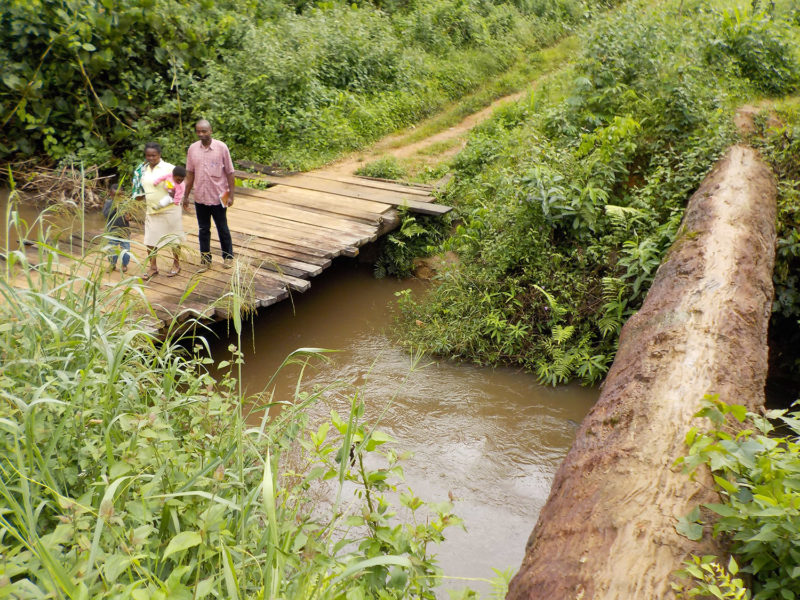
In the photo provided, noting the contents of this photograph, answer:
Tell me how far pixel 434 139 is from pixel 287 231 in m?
4.39

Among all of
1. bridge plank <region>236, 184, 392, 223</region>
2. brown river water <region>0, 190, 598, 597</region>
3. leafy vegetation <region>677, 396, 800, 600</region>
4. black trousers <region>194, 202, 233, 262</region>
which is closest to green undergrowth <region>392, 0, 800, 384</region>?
brown river water <region>0, 190, 598, 597</region>

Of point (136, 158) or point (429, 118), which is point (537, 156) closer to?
point (429, 118)

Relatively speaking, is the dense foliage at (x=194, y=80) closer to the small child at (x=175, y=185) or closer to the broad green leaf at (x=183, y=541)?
the small child at (x=175, y=185)

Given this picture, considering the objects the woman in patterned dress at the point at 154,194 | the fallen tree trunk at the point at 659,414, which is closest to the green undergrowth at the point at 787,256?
the fallen tree trunk at the point at 659,414

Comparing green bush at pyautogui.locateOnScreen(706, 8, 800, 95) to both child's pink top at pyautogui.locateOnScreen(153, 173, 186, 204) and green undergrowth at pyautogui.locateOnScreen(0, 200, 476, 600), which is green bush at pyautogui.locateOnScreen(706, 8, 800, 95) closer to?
child's pink top at pyautogui.locateOnScreen(153, 173, 186, 204)

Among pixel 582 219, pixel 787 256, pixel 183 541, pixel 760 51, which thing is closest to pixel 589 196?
pixel 582 219

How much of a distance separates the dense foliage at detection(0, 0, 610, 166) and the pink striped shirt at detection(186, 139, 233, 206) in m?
3.79

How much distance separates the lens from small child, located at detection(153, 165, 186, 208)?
5.93 meters

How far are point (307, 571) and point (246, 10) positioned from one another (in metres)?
11.5

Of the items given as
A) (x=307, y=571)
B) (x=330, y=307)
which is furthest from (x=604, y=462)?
(x=330, y=307)

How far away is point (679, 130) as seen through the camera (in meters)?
7.64

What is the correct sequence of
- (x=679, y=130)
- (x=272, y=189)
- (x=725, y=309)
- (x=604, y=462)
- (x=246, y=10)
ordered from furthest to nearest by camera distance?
(x=246, y=10), (x=272, y=189), (x=679, y=130), (x=725, y=309), (x=604, y=462)

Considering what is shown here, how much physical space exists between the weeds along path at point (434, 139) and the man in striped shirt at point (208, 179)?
3.88 m

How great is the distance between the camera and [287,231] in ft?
25.0
